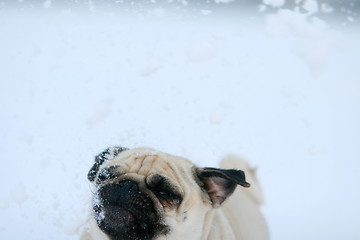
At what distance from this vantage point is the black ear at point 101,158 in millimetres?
3527

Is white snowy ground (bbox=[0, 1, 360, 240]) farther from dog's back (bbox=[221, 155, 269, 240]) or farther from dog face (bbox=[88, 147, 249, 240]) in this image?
dog face (bbox=[88, 147, 249, 240])

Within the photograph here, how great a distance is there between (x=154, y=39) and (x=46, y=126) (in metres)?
2.49

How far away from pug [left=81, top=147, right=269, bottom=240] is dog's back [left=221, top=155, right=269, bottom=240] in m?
0.37

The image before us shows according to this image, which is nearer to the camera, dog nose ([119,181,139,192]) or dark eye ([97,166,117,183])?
dog nose ([119,181,139,192])

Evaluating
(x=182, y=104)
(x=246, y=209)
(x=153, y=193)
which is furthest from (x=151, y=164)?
(x=182, y=104)

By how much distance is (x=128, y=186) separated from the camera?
9.46 feet

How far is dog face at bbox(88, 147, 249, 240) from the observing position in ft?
9.28

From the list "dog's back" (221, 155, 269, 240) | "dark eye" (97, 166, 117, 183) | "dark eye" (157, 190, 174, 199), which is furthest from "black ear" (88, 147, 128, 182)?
"dog's back" (221, 155, 269, 240)

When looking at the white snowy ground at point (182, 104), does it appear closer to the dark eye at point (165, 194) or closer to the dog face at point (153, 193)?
the dog face at point (153, 193)

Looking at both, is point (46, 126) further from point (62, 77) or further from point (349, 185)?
point (349, 185)

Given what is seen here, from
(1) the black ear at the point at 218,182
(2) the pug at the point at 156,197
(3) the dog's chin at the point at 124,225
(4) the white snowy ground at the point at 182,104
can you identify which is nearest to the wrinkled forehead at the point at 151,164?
(2) the pug at the point at 156,197

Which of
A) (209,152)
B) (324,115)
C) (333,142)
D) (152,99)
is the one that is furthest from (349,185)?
(152,99)

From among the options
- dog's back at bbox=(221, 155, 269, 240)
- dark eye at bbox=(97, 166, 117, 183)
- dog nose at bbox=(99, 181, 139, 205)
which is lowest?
dog's back at bbox=(221, 155, 269, 240)

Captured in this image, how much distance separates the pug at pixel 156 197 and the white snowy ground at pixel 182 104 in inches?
55.3
